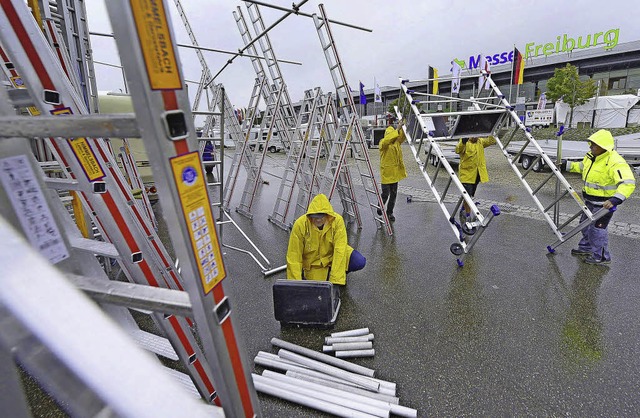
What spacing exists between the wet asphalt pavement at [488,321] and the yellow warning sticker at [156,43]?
24.1 inches

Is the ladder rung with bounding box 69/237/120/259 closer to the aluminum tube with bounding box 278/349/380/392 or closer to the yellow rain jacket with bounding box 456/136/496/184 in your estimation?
the aluminum tube with bounding box 278/349/380/392

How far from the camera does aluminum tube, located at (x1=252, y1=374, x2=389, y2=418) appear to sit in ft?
7.44

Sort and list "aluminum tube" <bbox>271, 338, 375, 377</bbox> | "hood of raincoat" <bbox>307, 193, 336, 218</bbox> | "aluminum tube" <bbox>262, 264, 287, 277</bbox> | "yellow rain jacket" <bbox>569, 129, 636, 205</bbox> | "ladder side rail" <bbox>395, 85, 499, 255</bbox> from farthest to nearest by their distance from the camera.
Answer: "aluminum tube" <bbox>262, 264, 287, 277</bbox>
"yellow rain jacket" <bbox>569, 129, 636, 205</bbox>
"ladder side rail" <bbox>395, 85, 499, 255</bbox>
"hood of raincoat" <bbox>307, 193, 336, 218</bbox>
"aluminum tube" <bbox>271, 338, 375, 377</bbox>

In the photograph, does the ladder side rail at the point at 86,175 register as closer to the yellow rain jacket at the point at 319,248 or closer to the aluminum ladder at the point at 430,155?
the yellow rain jacket at the point at 319,248

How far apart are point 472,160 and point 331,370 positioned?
471 cm

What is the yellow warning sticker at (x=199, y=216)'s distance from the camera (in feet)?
2.92

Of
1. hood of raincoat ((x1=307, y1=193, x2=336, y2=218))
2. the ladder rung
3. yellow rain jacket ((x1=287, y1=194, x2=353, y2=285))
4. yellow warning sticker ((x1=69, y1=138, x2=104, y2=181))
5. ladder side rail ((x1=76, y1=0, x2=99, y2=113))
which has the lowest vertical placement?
yellow rain jacket ((x1=287, y1=194, x2=353, y2=285))

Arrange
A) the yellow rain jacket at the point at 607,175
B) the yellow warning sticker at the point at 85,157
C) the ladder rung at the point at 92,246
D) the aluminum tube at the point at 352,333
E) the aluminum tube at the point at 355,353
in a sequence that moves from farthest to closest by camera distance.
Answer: the yellow rain jacket at the point at 607,175 < the aluminum tube at the point at 352,333 < the aluminum tube at the point at 355,353 < the yellow warning sticker at the point at 85,157 < the ladder rung at the point at 92,246

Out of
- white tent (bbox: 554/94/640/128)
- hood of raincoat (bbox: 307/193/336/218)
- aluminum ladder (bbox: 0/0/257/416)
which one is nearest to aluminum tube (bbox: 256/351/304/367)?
aluminum ladder (bbox: 0/0/257/416)

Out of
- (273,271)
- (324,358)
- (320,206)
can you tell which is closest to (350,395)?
(324,358)

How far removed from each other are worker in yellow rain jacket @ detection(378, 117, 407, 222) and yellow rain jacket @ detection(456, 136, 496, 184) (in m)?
1.04

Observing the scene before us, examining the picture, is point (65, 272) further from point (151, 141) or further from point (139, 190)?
point (139, 190)

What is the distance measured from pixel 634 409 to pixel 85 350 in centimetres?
338

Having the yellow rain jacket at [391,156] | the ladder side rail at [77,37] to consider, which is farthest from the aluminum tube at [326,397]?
the yellow rain jacket at [391,156]
